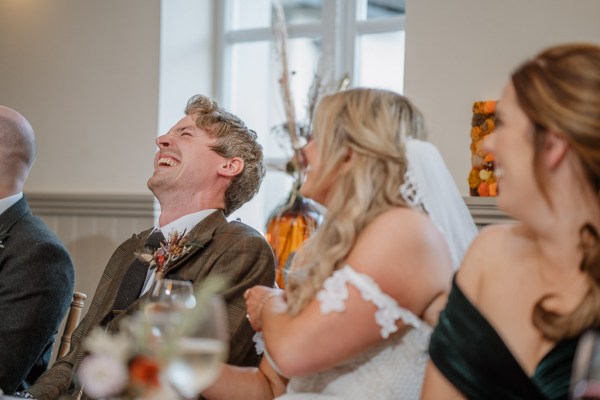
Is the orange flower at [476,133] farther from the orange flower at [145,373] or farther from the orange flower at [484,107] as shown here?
the orange flower at [145,373]

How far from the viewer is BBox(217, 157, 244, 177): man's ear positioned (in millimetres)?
2902

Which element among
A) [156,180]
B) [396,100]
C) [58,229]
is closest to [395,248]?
[396,100]

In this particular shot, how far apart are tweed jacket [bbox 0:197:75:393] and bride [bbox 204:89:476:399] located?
3.94 feet

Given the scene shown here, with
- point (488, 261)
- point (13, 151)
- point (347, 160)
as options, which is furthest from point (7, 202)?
point (488, 261)

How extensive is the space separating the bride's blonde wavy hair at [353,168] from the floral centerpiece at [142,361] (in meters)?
0.67

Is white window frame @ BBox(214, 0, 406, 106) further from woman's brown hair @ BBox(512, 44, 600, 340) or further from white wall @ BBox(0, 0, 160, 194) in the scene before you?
woman's brown hair @ BBox(512, 44, 600, 340)

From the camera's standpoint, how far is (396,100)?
1.97 meters

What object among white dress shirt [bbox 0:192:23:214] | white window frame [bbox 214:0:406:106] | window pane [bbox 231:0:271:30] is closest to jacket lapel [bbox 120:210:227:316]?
white dress shirt [bbox 0:192:23:214]

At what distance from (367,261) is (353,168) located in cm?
22

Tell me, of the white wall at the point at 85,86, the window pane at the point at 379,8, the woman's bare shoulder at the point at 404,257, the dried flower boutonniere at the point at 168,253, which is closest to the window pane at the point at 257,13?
the window pane at the point at 379,8

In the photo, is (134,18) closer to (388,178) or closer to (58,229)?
(58,229)

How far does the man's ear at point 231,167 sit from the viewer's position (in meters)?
2.90

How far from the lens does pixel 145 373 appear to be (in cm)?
118

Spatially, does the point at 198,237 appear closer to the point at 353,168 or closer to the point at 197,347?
the point at 353,168
